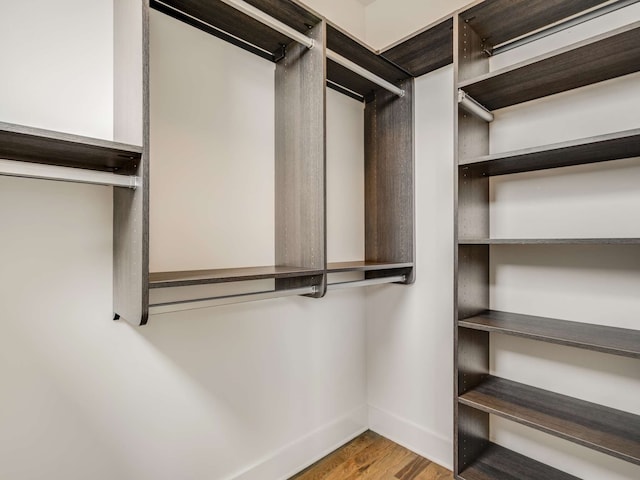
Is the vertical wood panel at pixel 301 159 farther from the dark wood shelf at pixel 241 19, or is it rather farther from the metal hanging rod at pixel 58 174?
the metal hanging rod at pixel 58 174

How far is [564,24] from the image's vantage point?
5.13 feet

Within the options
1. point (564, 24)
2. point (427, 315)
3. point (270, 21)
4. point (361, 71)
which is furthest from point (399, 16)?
point (427, 315)

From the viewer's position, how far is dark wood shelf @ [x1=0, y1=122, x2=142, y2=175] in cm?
88

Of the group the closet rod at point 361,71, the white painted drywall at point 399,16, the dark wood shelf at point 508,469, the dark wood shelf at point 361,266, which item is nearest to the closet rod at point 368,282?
the dark wood shelf at point 361,266

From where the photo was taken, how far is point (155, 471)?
1.42m

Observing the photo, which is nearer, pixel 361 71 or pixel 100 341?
pixel 100 341

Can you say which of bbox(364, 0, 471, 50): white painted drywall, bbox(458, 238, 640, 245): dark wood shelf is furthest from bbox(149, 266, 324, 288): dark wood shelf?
bbox(364, 0, 471, 50): white painted drywall

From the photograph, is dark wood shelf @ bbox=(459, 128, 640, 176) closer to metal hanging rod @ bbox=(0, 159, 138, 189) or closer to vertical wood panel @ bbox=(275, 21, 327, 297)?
vertical wood panel @ bbox=(275, 21, 327, 297)

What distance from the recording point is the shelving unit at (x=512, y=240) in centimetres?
128

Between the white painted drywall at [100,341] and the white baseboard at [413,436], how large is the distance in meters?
0.71

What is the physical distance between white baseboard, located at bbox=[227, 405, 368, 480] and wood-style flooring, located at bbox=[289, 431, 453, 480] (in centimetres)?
4

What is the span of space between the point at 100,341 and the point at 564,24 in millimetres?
2358

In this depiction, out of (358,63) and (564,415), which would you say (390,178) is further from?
(564,415)

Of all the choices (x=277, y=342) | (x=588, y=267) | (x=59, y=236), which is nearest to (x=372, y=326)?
(x=277, y=342)
